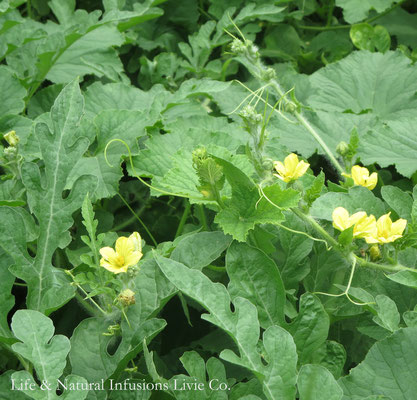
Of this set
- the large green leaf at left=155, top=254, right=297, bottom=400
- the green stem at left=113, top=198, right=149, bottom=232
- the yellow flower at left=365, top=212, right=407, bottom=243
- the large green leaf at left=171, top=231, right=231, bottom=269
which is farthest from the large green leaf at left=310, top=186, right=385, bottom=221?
the green stem at left=113, top=198, right=149, bottom=232

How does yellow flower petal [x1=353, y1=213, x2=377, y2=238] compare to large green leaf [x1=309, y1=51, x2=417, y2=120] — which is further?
large green leaf [x1=309, y1=51, x2=417, y2=120]

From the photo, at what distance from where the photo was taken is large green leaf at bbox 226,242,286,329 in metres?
1.27

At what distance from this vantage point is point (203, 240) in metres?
1.31

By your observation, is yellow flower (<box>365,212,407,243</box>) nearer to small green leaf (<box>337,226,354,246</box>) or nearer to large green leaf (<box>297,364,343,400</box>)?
small green leaf (<box>337,226,354,246</box>)

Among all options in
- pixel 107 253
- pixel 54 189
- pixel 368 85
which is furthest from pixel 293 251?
pixel 368 85

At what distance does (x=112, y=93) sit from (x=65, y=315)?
733 mm

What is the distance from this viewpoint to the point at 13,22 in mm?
1889

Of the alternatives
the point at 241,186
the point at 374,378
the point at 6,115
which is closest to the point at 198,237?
the point at 241,186

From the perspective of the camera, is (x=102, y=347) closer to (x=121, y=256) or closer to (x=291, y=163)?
(x=121, y=256)

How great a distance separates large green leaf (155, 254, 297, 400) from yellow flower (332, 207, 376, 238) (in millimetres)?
262

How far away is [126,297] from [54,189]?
1.05ft

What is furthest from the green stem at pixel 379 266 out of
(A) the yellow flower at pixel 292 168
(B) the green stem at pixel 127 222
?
(B) the green stem at pixel 127 222

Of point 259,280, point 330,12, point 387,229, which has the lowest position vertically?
point 330,12

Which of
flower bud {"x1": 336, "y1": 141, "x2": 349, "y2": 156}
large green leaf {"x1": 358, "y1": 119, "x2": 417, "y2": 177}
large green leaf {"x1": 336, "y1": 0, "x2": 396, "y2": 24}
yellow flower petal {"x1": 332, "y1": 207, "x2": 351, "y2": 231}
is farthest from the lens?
large green leaf {"x1": 336, "y1": 0, "x2": 396, "y2": 24}
